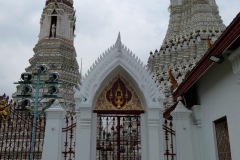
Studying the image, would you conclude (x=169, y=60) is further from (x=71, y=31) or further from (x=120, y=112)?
(x=120, y=112)

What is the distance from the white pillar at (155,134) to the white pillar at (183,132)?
1.78ft

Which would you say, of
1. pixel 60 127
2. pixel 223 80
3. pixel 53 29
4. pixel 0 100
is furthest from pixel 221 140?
pixel 53 29

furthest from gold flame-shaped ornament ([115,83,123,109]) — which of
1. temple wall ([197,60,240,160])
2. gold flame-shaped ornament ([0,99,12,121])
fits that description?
gold flame-shaped ornament ([0,99,12,121])

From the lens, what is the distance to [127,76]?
871 centimetres

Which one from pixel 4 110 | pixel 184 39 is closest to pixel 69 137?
pixel 4 110

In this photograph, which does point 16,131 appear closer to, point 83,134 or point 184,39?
point 83,134

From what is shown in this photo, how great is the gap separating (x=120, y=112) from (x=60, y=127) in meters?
1.73

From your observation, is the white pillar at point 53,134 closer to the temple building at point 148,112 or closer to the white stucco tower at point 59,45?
the temple building at point 148,112

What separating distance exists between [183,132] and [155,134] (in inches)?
35.6

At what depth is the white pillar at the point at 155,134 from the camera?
26.1 feet

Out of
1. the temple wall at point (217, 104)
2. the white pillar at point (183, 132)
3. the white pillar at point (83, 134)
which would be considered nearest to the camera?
Result: the temple wall at point (217, 104)

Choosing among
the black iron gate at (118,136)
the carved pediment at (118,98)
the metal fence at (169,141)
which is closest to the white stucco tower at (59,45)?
the black iron gate at (118,136)

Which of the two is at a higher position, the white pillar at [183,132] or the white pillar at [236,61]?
the white pillar at [236,61]

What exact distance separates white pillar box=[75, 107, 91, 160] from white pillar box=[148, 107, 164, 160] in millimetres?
1659
